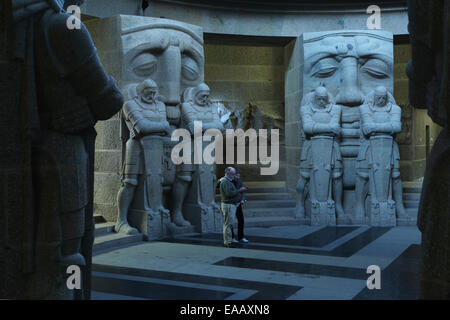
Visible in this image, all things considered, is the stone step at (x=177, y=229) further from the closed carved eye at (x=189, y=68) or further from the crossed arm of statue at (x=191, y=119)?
the closed carved eye at (x=189, y=68)

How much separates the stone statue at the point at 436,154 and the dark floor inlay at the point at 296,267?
2882 mm

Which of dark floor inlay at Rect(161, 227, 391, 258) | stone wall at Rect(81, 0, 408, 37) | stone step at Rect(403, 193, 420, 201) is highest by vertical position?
stone wall at Rect(81, 0, 408, 37)

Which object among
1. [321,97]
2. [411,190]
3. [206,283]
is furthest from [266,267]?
[411,190]

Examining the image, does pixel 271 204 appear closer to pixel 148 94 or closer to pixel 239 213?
pixel 239 213

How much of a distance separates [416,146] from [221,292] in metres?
9.53

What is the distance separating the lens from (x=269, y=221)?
984 centimetres

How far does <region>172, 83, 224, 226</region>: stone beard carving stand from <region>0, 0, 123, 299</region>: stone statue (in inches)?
208

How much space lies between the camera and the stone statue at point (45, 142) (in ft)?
11.0

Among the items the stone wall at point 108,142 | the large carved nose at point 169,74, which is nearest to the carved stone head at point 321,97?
the large carved nose at point 169,74

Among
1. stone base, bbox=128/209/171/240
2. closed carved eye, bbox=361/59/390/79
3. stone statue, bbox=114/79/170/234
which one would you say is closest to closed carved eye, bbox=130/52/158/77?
stone statue, bbox=114/79/170/234

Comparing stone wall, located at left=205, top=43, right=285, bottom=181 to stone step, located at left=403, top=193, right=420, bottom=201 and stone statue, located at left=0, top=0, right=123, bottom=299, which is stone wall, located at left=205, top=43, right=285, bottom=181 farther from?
stone statue, located at left=0, top=0, right=123, bottom=299

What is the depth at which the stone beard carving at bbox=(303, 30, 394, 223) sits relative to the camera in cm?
1009
